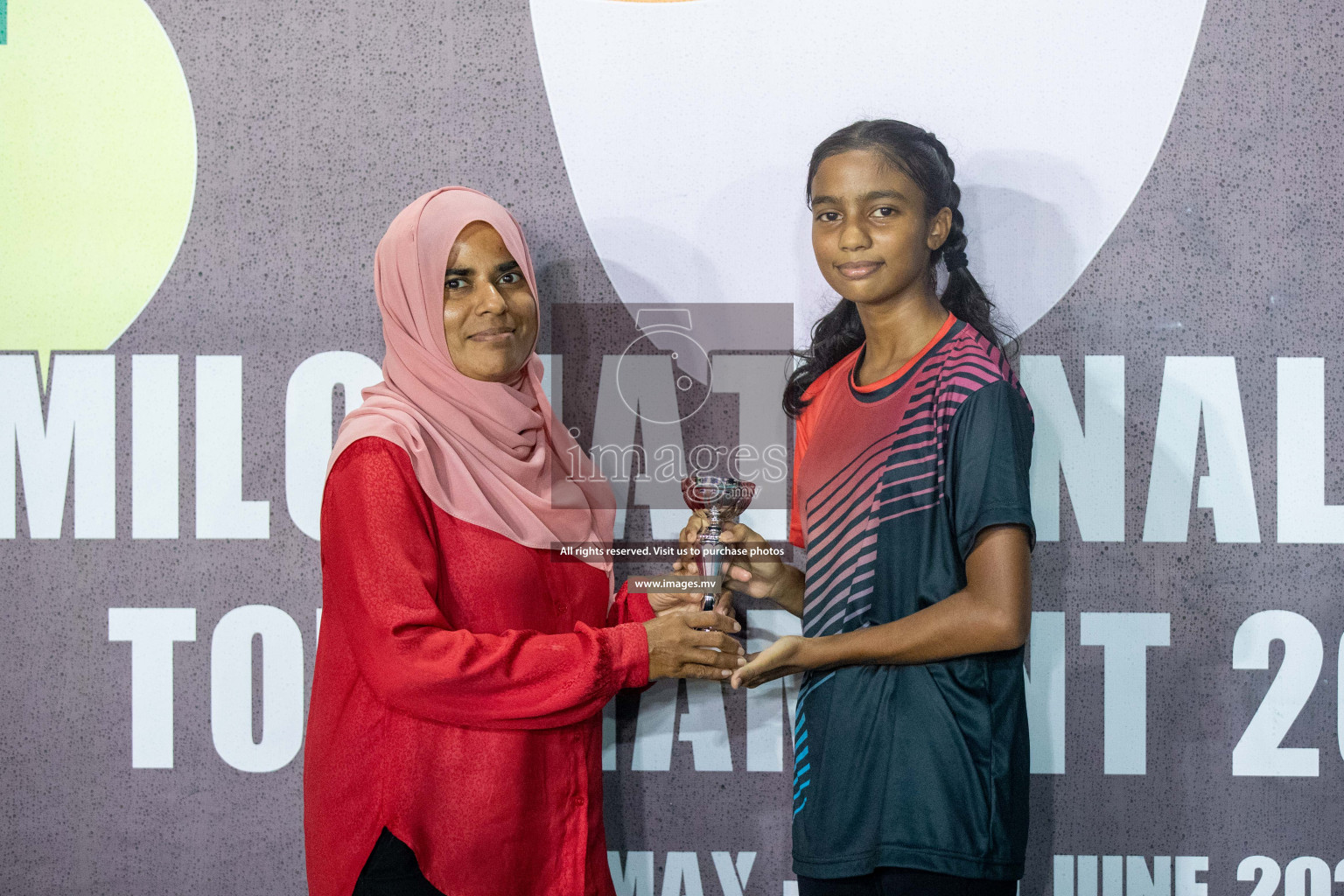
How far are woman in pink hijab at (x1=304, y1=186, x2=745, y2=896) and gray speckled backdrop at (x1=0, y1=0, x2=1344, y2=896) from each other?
44 centimetres

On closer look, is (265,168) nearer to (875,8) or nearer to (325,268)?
(325,268)

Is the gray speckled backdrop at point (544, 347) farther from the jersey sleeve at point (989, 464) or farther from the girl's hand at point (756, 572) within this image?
the jersey sleeve at point (989, 464)

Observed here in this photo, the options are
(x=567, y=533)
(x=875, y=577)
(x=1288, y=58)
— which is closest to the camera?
(x=875, y=577)

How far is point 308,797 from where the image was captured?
1.71 m

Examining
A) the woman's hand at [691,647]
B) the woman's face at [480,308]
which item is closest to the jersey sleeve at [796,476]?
the woman's hand at [691,647]

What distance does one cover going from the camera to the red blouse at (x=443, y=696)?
1574 mm

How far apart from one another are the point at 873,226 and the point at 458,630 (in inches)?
38.8

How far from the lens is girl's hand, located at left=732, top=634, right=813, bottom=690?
1.61 metres

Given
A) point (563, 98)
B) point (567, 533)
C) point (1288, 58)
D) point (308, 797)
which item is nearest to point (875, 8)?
point (563, 98)

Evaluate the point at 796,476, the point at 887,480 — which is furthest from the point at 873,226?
the point at 796,476

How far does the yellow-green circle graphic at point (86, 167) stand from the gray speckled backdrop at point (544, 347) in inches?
2.3

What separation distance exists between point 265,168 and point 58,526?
3.09 feet

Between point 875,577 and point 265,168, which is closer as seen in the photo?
point 875,577

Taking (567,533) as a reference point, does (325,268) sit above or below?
above
